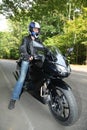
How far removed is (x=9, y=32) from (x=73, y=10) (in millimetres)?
42872

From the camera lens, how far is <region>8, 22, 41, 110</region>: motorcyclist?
24.7 feet

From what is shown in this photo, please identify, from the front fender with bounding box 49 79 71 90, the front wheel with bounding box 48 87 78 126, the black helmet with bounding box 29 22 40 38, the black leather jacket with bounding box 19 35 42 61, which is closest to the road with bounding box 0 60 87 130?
the front wheel with bounding box 48 87 78 126

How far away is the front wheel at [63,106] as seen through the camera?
653cm

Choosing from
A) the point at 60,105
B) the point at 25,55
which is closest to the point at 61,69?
the point at 60,105

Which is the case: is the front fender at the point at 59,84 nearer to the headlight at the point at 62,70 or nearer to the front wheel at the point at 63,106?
the front wheel at the point at 63,106

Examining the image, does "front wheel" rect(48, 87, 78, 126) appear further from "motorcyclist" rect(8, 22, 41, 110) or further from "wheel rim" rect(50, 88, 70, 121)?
"motorcyclist" rect(8, 22, 41, 110)

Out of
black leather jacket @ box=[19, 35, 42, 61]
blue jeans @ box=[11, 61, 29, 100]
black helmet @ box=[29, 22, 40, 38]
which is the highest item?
black helmet @ box=[29, 22, 40, 38]

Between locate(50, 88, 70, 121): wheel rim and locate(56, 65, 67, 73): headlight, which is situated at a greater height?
locate(56, 65, 67, 73): headlight

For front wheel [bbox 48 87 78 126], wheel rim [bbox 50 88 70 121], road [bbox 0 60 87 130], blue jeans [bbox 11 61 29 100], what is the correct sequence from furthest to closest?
1. blue jeans [bbox 11 61 29 100]
2. wheel rim [bbox 50 88 70 121]
3. front wheel [bbox 48 87 78 126]
4. road [bbox 0 60 87 130]

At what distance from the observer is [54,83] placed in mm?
6941

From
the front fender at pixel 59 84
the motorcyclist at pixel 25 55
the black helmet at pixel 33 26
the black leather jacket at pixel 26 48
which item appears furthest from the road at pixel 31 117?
the black helmet at pixel 33 26

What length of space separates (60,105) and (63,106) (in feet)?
0.23

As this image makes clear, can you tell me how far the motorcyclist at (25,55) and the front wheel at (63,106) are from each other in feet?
2.79

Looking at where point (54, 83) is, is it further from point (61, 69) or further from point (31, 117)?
point (31, 117)
